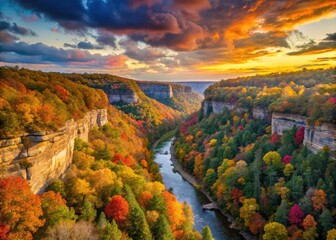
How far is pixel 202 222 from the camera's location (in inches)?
1521

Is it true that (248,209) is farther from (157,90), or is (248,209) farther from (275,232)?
(157,90)

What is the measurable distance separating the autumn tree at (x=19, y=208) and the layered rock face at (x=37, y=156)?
143 cm

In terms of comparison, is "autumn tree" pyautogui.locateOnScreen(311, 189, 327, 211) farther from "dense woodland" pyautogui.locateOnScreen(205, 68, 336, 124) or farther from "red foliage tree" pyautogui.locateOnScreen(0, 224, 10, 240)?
"red foliage tree" pyautogui.locateOnScreen(0, 224, 10, 240)

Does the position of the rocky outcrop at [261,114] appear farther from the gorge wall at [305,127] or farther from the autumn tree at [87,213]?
the autumn tree at [87,213]

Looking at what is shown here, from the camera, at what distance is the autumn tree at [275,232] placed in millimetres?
30969

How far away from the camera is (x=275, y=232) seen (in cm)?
3123

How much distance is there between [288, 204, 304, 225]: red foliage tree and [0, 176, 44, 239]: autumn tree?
78.8 ft

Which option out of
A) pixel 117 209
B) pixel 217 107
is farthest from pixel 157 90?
pixel 117 209

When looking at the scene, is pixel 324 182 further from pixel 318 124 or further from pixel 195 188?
pixel 195 188

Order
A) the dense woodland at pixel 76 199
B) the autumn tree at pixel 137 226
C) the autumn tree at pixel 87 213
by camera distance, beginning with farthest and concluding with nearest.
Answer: the autumn tree at pixel 137 226 < the autumn tree at pixel 87 213 < the dense woodland at pixel 76 199

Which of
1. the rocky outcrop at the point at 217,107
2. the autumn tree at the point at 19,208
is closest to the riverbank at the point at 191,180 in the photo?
the rocky outcrop at the point at 217,107

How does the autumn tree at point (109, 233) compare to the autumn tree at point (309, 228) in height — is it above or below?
above

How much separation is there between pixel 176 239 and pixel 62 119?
1520cm

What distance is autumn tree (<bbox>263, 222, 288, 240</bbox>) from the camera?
30969mm
